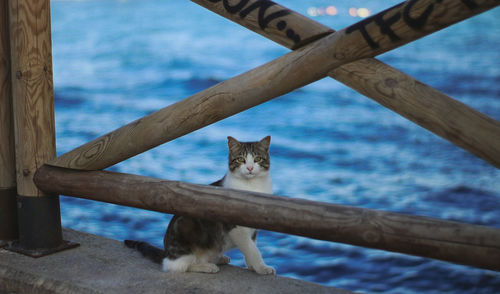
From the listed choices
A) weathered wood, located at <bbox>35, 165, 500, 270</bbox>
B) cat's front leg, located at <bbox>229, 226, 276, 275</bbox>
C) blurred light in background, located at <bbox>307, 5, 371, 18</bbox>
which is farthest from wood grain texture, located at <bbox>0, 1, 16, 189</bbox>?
blurred light in background, located at <bbox>307, 5, 371, 18</bbox>

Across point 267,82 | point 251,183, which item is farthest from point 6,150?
point 267,82

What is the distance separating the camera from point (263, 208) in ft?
6.63

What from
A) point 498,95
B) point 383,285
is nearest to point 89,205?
point 383,285

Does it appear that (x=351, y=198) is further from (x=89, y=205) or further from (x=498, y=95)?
(x=498, y=95)

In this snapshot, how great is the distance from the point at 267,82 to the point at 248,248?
32.8 inches

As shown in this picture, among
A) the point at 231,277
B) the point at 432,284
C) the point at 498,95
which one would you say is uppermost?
Answer: the point at 498,95

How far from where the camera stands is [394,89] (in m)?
1.80

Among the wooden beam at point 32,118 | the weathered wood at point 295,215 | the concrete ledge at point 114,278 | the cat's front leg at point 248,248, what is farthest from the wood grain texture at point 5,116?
the cat's front leg at point 248,248

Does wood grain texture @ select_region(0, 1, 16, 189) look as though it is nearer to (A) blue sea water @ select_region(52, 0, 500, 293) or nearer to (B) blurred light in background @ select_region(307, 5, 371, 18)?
(A) blue sea water @ select_region(52, 0, 500, 293)

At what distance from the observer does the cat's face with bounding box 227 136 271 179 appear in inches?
96.6

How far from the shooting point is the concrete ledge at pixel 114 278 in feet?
7.48

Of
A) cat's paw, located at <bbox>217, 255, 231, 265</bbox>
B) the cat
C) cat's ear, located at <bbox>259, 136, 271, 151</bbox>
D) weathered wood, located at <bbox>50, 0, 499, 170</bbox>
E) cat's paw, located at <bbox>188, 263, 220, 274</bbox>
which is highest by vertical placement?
weathered wood, located at <bbox>50, 0, 499, 170</bbox>

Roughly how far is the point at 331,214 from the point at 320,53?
53 centimetres

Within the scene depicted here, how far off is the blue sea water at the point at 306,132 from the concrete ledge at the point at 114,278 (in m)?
1.46
